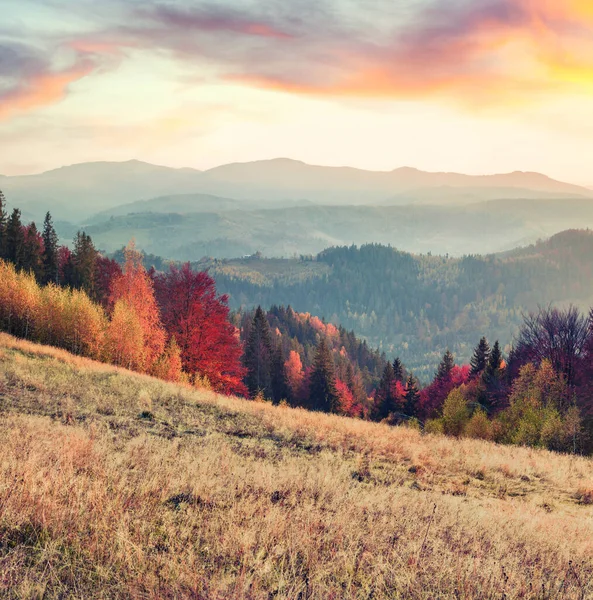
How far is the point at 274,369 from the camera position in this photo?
276ft

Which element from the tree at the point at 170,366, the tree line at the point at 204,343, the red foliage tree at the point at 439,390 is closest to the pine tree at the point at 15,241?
the tree line at the point at 204,343

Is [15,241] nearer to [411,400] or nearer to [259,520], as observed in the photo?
[411,400]

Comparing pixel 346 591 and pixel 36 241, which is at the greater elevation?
pixel 36 241

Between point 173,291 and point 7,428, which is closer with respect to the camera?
point 7,428

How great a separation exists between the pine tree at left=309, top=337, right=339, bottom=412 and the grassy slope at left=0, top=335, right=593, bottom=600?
2472 inches

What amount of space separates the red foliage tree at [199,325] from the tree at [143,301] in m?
1.63

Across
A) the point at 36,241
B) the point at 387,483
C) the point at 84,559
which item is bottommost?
the point at 387,483

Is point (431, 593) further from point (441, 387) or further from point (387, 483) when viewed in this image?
point (441, 387)

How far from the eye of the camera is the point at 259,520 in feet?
22.3

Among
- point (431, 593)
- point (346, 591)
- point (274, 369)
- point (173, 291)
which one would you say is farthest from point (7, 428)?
point (274, 369)

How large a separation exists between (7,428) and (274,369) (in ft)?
244

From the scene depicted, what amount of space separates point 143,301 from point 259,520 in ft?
130

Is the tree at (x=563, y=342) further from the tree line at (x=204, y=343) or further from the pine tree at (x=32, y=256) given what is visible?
the pine tree at (x=32, y=256)

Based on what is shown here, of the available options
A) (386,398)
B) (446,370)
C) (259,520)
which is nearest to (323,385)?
(386,398)
